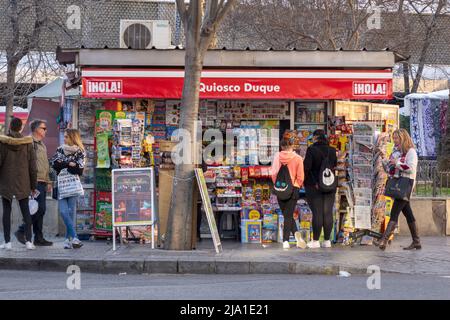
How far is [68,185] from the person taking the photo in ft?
43.6

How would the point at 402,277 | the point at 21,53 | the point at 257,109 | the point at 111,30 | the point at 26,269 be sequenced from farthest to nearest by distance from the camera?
the point at 111,30
the point at 21,53
the point at 257,109
the point at 26,269
the point at 402,277

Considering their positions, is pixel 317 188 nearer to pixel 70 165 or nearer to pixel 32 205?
pixel 70 165

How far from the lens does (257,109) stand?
14.9 metres

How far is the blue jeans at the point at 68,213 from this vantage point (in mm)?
13250

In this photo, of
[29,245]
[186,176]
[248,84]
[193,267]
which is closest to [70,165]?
[29,245]

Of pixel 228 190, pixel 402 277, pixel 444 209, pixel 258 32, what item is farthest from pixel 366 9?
pixel 402 277

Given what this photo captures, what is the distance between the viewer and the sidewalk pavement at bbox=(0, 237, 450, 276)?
1176 cm

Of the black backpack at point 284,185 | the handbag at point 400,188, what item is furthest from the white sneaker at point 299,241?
the handbag at point 400,188

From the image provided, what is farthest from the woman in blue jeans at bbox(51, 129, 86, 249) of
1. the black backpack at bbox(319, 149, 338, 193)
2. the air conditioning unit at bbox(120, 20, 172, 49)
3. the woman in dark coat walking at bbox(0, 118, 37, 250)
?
the black backpack at bbox(319, 149, 338, 193)

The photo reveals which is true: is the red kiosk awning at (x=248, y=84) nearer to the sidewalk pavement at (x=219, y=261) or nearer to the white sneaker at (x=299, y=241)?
the white sneaker at (x=299, y=241)

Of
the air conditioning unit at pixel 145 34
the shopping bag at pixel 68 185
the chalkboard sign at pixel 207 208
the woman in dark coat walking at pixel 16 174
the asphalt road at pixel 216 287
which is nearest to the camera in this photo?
the asphalt road at pixel 216 287

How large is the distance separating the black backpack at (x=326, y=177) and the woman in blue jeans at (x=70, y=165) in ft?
12.5

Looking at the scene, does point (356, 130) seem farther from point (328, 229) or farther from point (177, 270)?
point (177, 270)

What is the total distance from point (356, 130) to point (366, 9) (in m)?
10.0
